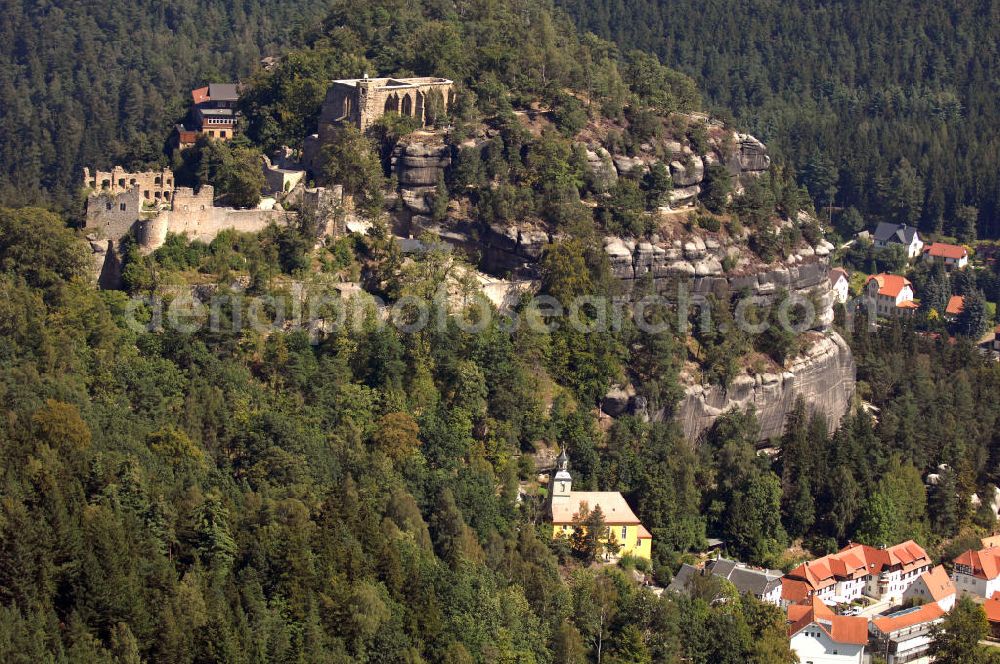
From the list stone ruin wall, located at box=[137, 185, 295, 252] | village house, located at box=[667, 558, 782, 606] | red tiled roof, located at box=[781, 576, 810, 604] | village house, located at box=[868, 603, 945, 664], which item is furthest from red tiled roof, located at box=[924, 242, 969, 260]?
stone ruin wall, located at box=[137, 185, 295, 252]

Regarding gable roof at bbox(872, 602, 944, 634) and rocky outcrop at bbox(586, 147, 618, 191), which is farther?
rocky outcrop at bbox(586, 147, 618, 191)

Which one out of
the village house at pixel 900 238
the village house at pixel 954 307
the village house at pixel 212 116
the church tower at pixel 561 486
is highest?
the village house at pixel 212 116

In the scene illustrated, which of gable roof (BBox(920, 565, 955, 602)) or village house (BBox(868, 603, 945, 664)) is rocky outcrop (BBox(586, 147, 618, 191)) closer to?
gable roof (BBox(920, 565, 955, 602))

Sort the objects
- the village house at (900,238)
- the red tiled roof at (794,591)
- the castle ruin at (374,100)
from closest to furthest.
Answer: the red tiled roof at (794,591) < the castle ruin at (374,100) < the village house at (900,238)

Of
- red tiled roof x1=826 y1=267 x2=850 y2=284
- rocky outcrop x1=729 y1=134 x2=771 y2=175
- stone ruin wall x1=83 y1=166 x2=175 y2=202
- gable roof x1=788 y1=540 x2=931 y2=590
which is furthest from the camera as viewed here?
red tiled roof x1=826 y1=267 x2=850 y2=284

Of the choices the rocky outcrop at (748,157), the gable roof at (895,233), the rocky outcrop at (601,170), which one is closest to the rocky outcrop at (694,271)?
the rocky outcrop at (601,170)

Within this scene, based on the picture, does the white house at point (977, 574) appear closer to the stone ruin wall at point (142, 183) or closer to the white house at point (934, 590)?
the white house at point (934, 590)

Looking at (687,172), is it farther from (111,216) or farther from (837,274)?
(837,274)
